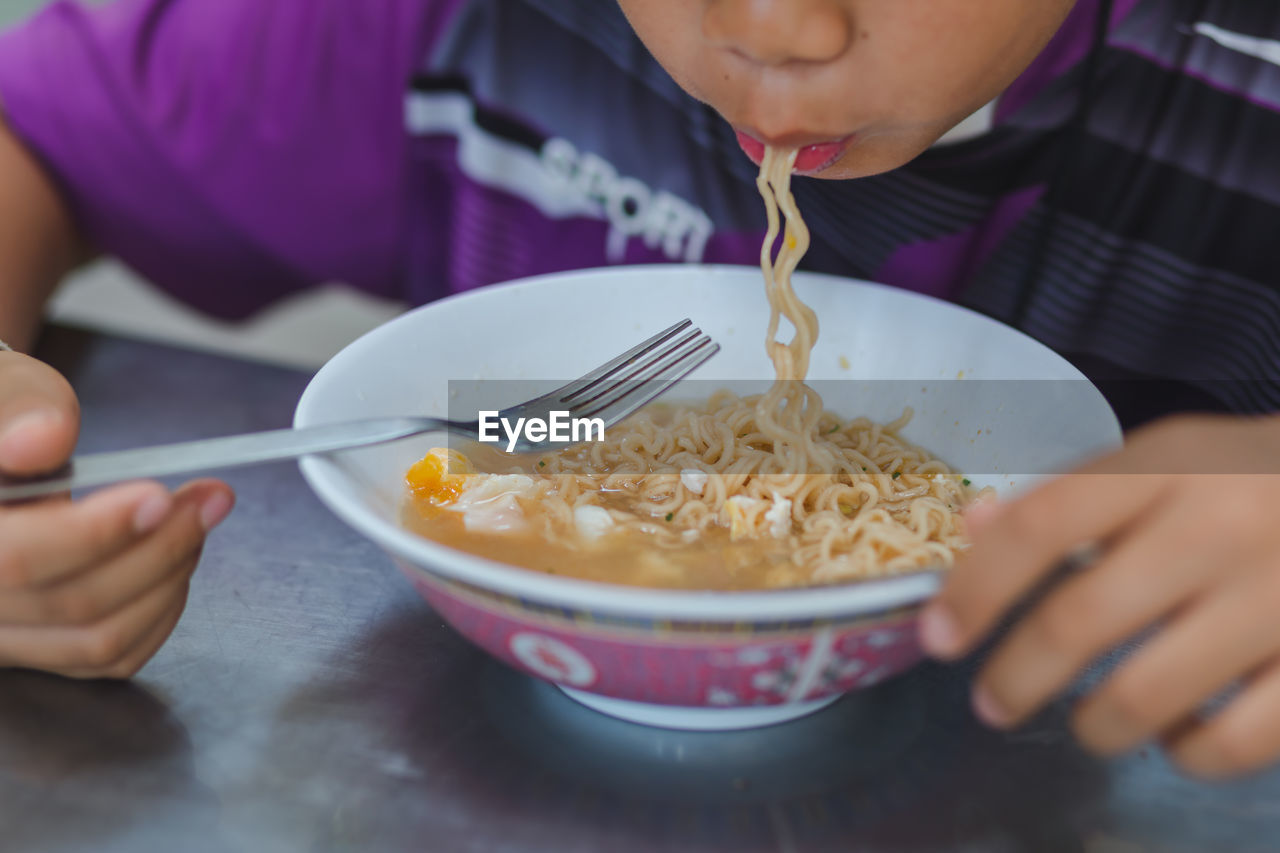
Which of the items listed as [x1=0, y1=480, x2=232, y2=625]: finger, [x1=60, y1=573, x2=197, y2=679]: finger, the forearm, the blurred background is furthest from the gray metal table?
the blurred background

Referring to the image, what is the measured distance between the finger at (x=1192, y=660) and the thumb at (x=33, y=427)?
87 centimetres

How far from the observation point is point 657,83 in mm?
1752

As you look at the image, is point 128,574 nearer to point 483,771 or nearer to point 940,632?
point 483,771

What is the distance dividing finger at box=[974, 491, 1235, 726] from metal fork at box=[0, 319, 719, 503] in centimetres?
59

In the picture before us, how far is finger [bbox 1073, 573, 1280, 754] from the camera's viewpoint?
66 centimetres

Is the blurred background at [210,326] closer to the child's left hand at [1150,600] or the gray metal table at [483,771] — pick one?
the gray metal table at [483,771]

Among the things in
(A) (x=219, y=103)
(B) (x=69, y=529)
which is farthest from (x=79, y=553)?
(A) (x=219, y=103)

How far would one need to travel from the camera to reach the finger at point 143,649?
996mm

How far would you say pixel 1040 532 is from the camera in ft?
2.19

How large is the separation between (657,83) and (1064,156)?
2.28ft

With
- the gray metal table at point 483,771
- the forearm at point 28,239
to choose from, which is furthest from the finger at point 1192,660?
the forearm at point 28,239

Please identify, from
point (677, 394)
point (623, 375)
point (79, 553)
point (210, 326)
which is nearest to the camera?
point (79, 553)

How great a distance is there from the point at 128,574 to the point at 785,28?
77 centimetres

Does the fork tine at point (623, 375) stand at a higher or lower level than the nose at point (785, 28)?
lower
